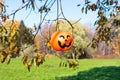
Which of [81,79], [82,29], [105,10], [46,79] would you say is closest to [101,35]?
[105,10]

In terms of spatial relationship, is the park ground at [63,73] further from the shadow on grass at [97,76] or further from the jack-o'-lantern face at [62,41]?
the jack-o'-lantern face at [62,41]

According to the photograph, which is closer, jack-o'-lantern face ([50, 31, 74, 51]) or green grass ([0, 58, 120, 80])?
jack-o'-lantern face ([50, 31, 74, 51])

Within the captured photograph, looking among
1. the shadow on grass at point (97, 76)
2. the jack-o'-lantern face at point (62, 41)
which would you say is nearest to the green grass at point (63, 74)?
the shadow on grass at point (97, 76)

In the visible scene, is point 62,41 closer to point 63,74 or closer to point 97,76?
point 97,76

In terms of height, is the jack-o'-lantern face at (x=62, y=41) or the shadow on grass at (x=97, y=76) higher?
the jack-o'-lantern face at (x=62, y=41)

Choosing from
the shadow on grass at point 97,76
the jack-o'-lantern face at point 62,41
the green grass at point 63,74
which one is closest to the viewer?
the jack-o'-lantern face at point 62,41

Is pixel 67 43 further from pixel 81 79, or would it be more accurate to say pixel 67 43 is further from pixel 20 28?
pixel 81 79

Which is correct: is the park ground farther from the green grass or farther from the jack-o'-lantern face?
the jack-o'-lantern face

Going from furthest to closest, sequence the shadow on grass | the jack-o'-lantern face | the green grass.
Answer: the green grass → the shadow on grass → the jack-o'-lantern face

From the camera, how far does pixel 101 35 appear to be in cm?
877

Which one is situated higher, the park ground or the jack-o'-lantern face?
the jack-o'-lantern face

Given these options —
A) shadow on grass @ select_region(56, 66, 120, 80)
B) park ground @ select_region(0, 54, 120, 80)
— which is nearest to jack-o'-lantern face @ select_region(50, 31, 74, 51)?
park ground @ select_region(0, 54, 120, 80)

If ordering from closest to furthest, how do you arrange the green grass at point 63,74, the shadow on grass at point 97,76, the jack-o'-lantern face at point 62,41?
the jack-o'-lantern face at point 62,41 → the shadow on grass at point 97,76 → the green grass at point 63,74

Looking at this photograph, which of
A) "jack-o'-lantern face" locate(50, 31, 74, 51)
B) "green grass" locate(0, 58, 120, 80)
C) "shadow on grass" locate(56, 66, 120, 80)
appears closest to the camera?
"jack-o'-lantern face" locate(50, 31, 74, 51)
